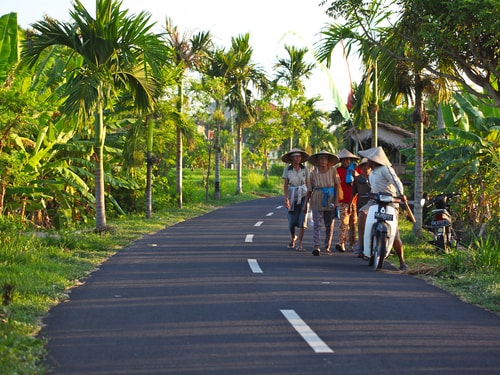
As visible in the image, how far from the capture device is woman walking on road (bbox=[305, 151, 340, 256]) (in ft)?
43.4

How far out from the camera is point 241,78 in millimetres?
41719

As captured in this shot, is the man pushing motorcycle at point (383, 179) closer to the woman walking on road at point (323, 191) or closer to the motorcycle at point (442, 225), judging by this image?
the woman walking on road at point (323, 191)

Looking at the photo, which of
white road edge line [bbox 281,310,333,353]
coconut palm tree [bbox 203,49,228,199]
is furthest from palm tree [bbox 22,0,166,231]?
coconut palm tree [bbox 203,49,228,199]

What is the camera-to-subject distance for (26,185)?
18344 mm

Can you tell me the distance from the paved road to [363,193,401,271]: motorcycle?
13.9 inches

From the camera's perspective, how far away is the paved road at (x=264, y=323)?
5488 millimetres

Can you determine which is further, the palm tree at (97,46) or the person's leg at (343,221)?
the palm tree at (97,46)

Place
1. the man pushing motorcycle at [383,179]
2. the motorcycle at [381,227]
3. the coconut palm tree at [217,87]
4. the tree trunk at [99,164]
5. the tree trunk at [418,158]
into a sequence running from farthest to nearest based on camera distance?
the coconut palm tree at [217,87] < the tree trunk at [99,164] < the tree trunk at [418,158] < the man pushing motorcycle at [383,179] < the motorcycle at [381,227]

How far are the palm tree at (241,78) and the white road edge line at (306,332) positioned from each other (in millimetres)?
33891

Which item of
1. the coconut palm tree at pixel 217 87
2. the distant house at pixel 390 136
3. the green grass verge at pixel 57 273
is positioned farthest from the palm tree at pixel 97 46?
the distant house at pixel 390 136

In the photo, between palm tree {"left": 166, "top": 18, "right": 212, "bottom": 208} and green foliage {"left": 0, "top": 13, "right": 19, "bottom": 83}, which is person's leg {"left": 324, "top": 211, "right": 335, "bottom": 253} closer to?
green foliage {"left": 0, "top": 13, "right": 19, "bottom": 83}

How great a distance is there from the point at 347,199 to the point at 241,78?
28862 mm

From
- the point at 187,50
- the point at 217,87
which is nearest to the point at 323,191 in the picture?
the point at 187,50

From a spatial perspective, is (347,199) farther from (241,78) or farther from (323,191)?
(241,78)
